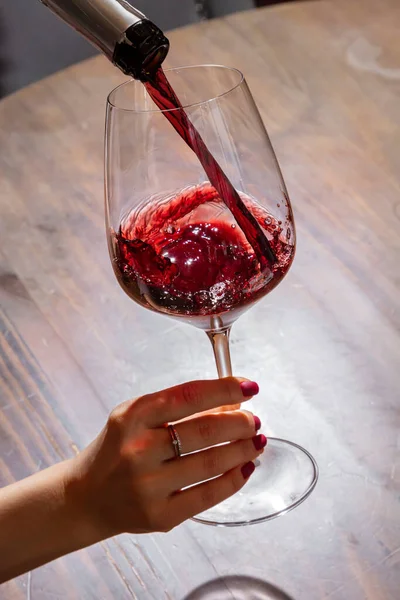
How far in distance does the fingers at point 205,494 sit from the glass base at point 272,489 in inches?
1.3

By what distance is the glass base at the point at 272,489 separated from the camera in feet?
2.08

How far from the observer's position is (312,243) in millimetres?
898

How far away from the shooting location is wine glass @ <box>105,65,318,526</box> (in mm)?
609

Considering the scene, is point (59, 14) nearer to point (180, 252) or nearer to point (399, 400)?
point (180, 252)

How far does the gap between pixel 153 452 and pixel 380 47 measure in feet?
2.99

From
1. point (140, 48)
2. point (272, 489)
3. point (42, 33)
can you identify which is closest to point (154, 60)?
point (140, 48)

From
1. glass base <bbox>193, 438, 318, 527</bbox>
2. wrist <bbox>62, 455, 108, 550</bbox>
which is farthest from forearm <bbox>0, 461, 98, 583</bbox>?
glass base <bbox>193, 438, 318, 527</bbox>

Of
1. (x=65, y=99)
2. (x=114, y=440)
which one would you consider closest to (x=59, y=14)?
(x=114, y=440)

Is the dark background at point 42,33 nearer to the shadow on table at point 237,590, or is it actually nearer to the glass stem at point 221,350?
the glass stem at point 221,350

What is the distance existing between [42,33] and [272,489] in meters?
2.64

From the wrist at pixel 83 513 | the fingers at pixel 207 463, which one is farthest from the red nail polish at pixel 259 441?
the wrist at pixel 83 513

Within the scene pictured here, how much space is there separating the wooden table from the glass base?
11 millimetres

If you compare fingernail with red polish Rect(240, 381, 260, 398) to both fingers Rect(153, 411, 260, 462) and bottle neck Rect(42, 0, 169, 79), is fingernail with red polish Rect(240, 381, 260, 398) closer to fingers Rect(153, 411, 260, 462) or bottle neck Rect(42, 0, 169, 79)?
fingers Rect(153, 411, 260, 462)

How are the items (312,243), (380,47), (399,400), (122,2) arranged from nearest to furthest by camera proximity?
(122,2), (399,400), (312,243), (380,47)
